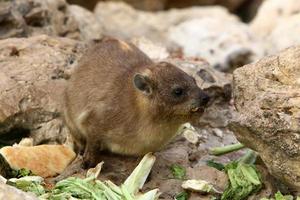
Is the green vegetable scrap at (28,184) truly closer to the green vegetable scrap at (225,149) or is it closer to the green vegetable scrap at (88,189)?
the green vegetable scrap at (88,189)

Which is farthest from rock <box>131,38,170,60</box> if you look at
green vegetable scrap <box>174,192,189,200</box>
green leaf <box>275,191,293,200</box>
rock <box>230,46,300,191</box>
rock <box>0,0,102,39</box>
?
green leaf <box>275,191,293,200</box>

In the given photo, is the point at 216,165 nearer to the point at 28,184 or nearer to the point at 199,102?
the point at 199,102

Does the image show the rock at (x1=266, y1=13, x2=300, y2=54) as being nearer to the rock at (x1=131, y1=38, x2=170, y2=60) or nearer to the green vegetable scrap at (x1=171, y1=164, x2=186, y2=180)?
the rock at (x1=131, y1=38, x2=170, y2=60)

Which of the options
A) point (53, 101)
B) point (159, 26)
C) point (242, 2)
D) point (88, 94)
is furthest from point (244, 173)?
point (242, 2)

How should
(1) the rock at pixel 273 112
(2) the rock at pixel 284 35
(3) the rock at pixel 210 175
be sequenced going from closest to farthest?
1. (1) the rock at pixel 273 112
2. (3) the rock at pixel 210 175
3. (2) the rock at pixel 284 35

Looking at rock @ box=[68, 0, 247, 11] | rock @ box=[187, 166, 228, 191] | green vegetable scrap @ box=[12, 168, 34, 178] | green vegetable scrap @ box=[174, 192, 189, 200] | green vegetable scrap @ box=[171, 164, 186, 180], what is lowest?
rock @ box=[68, 0, 247, 11]

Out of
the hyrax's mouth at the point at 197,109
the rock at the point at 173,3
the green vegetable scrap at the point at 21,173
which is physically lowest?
the rock at the point at 173,3

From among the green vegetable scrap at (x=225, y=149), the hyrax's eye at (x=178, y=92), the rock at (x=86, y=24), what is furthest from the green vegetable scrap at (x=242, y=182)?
the rock at (x=86, y=24)
